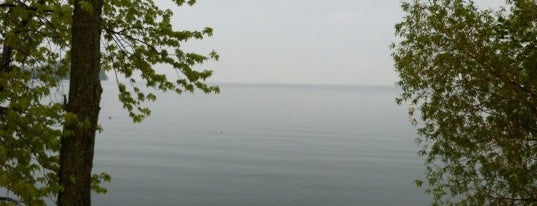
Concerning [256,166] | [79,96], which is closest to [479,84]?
[79,96]

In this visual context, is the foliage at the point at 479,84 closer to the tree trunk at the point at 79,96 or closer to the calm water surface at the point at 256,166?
the tree trunk at the point at 79,96

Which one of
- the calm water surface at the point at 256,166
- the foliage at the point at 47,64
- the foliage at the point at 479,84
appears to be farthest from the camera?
the calm water surface at the point at 256,166

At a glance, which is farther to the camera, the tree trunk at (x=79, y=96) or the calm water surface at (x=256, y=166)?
Answer: the calm water surface at (x=256, y=166)

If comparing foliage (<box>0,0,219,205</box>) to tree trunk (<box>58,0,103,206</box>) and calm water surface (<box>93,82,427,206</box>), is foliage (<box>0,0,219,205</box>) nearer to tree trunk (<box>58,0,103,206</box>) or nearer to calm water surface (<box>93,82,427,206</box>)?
tree trunk (<box>58,0,103,206</box>)

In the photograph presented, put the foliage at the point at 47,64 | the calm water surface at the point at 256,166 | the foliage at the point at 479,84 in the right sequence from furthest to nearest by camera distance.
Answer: the calm water surface at the point at 256,166
the foliage at the point at 479,84
the foliage at the point at 47,64

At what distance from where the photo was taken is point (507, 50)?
46.5 feet

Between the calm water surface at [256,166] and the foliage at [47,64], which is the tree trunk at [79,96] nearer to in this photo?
the foliage at [47,64]

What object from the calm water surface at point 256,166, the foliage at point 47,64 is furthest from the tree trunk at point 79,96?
the calm water surface at point 256,166

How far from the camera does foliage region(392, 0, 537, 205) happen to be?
14547mm

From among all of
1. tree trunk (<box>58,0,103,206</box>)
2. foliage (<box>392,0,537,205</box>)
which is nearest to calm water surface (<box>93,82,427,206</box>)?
foliage (<box>392,0,537,205</box>)

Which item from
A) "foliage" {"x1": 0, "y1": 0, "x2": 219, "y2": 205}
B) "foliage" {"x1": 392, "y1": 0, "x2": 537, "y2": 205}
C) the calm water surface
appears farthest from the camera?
the calm water surface

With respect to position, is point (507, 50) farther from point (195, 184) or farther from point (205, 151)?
point (205, 151)

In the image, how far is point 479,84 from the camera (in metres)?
15.4

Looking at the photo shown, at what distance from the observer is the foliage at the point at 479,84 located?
1455 centimetres
